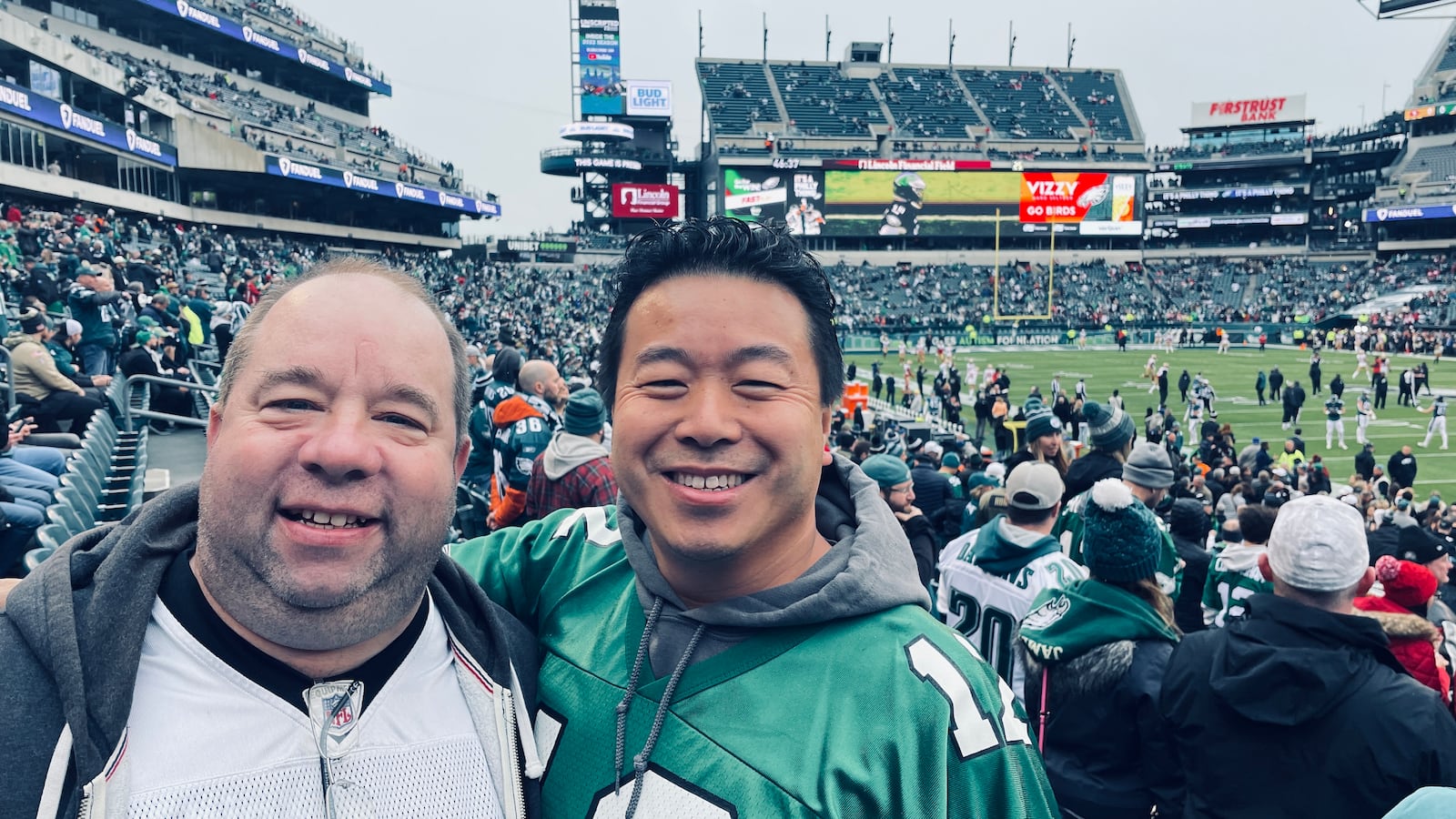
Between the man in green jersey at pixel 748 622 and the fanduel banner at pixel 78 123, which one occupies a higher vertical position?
the fanduel banner at pixel 78 123

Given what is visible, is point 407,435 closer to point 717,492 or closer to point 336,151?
point 717,492

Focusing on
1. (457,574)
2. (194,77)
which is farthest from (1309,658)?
(194,77)

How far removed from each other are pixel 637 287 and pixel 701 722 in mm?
790

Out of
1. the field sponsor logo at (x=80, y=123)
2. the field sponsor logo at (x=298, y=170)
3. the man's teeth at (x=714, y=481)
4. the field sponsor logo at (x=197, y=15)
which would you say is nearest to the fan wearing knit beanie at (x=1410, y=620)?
the man's teeth at (x=714, y=481)

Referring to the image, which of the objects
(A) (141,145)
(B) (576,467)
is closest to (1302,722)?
(B) (576,467)

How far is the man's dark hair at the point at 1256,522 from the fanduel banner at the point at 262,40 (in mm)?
47123

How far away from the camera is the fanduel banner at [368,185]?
42.9 meters

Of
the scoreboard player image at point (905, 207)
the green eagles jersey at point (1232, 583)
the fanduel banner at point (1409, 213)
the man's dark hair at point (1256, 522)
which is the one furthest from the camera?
the scoreboard player image at point (905, 207)

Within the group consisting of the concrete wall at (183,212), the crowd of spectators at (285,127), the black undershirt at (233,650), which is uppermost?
the crowd of spectators at (285,127)

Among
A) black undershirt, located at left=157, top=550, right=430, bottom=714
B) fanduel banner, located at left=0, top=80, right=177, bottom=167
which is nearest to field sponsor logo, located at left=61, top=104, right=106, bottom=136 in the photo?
fanduel banner, located at left=0, top=80, right=177, bottom=167

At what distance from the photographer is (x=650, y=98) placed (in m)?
64.4

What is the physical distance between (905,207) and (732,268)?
58.2m

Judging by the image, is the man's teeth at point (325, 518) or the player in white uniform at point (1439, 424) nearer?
the man's teeth at point (325, 518)

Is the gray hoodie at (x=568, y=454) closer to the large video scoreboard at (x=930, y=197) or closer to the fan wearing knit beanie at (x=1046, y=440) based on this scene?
the fan wearing knit beanie at (x=1046, y=440)
